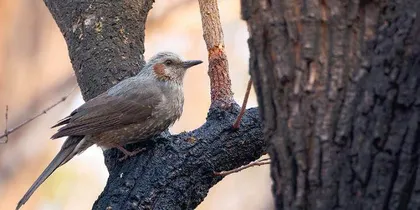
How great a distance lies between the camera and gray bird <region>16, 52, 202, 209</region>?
4633 mm

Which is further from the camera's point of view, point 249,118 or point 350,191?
point 249,118

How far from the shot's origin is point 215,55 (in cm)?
463

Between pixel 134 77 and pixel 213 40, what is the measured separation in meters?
0.58

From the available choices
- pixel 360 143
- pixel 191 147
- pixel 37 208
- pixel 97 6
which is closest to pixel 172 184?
pixel 191 147

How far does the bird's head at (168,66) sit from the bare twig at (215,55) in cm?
67

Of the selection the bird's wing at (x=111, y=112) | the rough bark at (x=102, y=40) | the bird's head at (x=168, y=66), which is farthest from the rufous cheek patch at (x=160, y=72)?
the rough bark at (x=102, y=40)

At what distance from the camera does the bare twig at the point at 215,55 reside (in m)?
4.54

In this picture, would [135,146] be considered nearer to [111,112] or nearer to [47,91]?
[111,112]

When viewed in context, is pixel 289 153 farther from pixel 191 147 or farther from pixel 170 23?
pixel 170 23

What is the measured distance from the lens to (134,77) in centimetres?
471

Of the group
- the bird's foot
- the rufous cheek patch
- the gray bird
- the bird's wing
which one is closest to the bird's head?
the rufous cheek patch

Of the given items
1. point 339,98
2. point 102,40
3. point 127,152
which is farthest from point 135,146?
point 339,98

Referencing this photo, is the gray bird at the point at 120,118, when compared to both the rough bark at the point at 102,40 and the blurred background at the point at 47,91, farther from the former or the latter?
the blurred background at the point at 47,91

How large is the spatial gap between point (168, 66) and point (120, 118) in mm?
800
